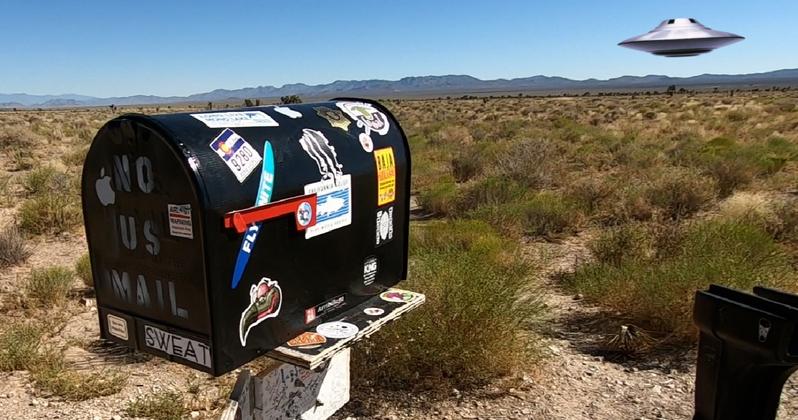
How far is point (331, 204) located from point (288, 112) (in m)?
0.39

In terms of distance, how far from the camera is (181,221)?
5.72ft

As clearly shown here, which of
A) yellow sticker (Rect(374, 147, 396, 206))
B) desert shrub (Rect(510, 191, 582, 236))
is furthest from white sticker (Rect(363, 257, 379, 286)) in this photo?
desert shrub (Rect(510, 191, 582, 236))

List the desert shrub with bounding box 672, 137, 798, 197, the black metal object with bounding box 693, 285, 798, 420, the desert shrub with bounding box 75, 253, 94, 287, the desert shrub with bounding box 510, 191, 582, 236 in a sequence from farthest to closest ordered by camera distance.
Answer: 1. the desert shrub with bounding box 672, 137, 798, 197
2. the desert shrub with bounding box 510, 191, 582, 236
3. the desert shrub with bounding box 75, 253, 94, 287
4. the black metal object with bounding box 693, 285, 798, 420

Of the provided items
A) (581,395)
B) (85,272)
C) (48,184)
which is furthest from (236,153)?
(48,184)

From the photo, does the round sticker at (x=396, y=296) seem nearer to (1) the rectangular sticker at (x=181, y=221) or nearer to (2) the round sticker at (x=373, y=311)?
(2) the round sticker at (x=373, y=311)

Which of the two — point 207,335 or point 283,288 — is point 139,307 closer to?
point 207,335

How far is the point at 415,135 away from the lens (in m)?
22.1

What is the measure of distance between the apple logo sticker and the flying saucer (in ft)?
11.7

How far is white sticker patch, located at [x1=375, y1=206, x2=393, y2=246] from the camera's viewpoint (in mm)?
2520

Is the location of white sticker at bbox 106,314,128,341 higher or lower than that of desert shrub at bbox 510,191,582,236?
higher

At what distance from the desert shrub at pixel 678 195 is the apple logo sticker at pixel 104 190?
8.30 meters

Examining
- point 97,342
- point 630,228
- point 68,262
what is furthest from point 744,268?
point 68,262

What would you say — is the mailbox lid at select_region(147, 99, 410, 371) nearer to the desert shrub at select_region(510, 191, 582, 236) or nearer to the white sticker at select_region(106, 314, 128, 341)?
the white sticker at select_region(106, 314, 128, 341)

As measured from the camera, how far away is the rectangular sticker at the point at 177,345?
1861 mm
